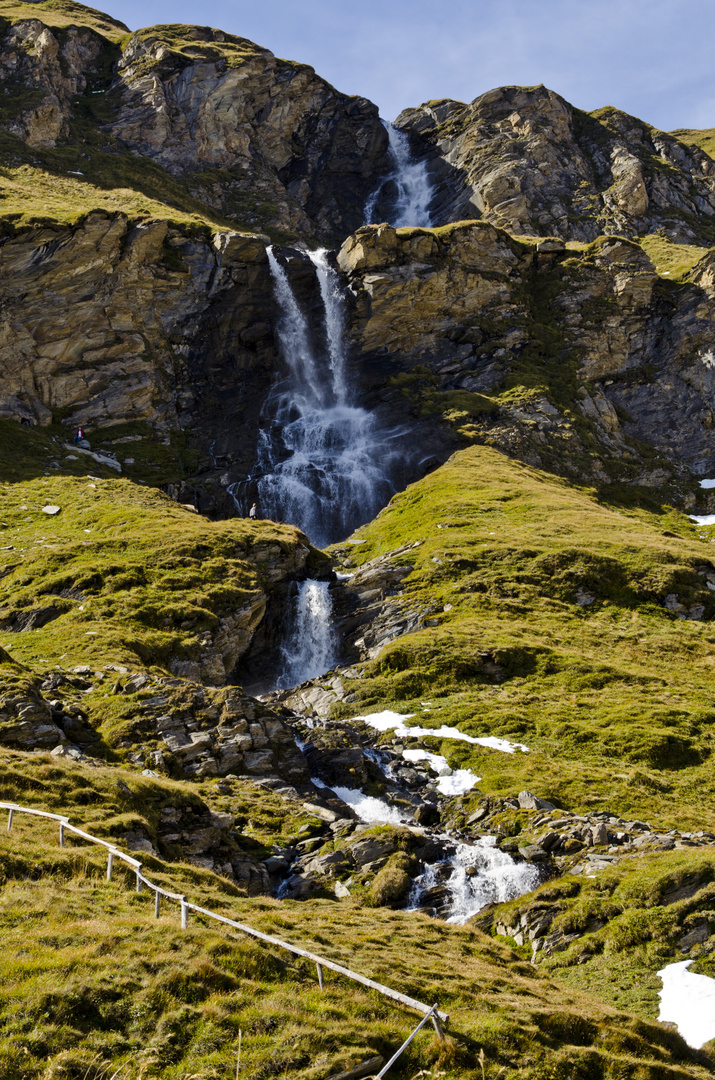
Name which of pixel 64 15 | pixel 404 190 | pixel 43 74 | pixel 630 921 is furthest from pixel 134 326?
pixel 64 15

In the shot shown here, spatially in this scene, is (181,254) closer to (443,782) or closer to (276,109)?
(276,109)

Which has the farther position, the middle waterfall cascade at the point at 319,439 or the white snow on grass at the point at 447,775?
the middle waterfall cascade at the point at 319,439

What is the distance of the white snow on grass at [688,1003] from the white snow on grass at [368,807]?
38.7 ft

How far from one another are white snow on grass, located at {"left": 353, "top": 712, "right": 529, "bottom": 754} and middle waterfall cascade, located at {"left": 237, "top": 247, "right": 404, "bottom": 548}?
31.9 m

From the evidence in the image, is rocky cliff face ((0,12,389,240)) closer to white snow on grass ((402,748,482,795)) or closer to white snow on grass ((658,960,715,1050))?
white snow on grass ((402,748,482,795))

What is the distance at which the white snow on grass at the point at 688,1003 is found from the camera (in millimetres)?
14891

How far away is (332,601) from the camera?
2030 inches

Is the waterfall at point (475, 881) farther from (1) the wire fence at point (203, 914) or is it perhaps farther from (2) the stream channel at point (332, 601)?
(1) the wire fence at point (203, 914)

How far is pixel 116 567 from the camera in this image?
43594mm

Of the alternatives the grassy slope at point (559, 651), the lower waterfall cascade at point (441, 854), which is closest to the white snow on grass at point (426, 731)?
the lower waterfall cascade at point (441, 854)

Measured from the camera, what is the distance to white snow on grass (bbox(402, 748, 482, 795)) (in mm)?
29705

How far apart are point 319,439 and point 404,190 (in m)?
76.9

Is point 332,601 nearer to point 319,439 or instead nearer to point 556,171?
point 319,439

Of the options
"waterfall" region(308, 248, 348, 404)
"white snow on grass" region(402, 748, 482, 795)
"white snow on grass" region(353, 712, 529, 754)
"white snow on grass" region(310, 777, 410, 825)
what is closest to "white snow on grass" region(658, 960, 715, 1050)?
"white snow on grass" region(310, 777, 410, 825)
